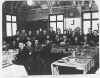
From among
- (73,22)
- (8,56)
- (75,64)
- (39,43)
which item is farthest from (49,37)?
(8,56)

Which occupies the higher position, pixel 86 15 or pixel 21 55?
pixel 86 15

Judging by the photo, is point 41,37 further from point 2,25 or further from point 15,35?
point 2,25

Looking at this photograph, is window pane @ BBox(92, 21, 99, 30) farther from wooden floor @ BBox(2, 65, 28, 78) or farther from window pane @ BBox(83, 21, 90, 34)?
wooden floor @ BBox(2, 65, 28, 78)

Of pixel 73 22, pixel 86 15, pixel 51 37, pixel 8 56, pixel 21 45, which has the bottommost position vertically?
pixel 8 56

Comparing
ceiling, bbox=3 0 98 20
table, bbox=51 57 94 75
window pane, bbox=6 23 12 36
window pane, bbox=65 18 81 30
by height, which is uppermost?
ceiling, bbox=3 0 98 20

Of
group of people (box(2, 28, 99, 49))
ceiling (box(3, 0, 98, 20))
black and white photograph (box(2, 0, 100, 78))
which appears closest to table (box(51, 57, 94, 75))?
black and white photograph (box(2, 0, 100, 78))

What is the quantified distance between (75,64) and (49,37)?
634 millimetres

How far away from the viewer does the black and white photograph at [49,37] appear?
3.59 m

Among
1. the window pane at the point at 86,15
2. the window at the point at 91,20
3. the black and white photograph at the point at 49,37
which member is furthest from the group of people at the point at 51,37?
the window pane at the point at 86,15

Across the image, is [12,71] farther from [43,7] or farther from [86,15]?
[86,15]

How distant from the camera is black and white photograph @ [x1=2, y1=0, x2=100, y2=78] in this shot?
3.59 m

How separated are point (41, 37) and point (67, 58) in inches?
22.4

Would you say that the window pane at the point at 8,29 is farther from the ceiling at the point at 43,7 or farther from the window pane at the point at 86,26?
the window pane at the point at 86,26

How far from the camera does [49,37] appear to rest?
3615mm
